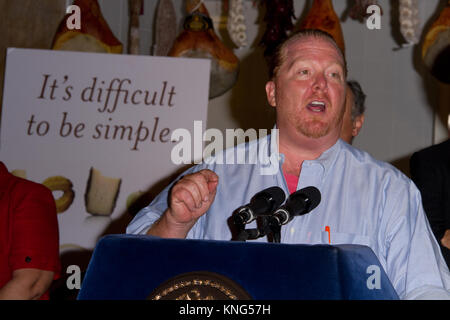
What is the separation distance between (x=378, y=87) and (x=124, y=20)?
1.82 metres

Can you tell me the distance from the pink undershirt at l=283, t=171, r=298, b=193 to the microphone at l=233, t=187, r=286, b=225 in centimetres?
45

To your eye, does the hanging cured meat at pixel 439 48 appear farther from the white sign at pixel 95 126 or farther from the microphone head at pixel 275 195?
the microphone head at pixel 275 195

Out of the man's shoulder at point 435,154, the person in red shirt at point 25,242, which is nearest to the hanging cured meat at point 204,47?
the person in red shirt at point 25,242

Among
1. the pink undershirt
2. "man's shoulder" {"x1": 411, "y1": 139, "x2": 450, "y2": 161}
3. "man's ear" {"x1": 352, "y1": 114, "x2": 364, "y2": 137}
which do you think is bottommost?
the pink undershirt

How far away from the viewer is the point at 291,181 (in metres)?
1.65

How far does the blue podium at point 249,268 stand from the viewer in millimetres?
904

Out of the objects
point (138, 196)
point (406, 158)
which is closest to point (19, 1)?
point (138, 196)

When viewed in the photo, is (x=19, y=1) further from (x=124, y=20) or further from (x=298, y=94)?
(x=298, y=94)

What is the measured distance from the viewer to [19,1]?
3.50 m

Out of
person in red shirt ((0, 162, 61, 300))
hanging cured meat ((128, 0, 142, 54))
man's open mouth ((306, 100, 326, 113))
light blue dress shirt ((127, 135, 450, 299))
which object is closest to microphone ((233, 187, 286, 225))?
light blue dress shirt ((127, 135, 450, 299))

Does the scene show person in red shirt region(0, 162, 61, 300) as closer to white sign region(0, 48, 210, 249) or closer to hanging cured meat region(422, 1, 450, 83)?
white sign region(0, 48, 210, 249)

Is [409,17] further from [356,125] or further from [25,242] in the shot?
[25,242]

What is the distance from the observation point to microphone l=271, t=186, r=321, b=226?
1146 mm

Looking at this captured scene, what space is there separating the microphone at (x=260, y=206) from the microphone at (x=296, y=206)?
0.07ft
